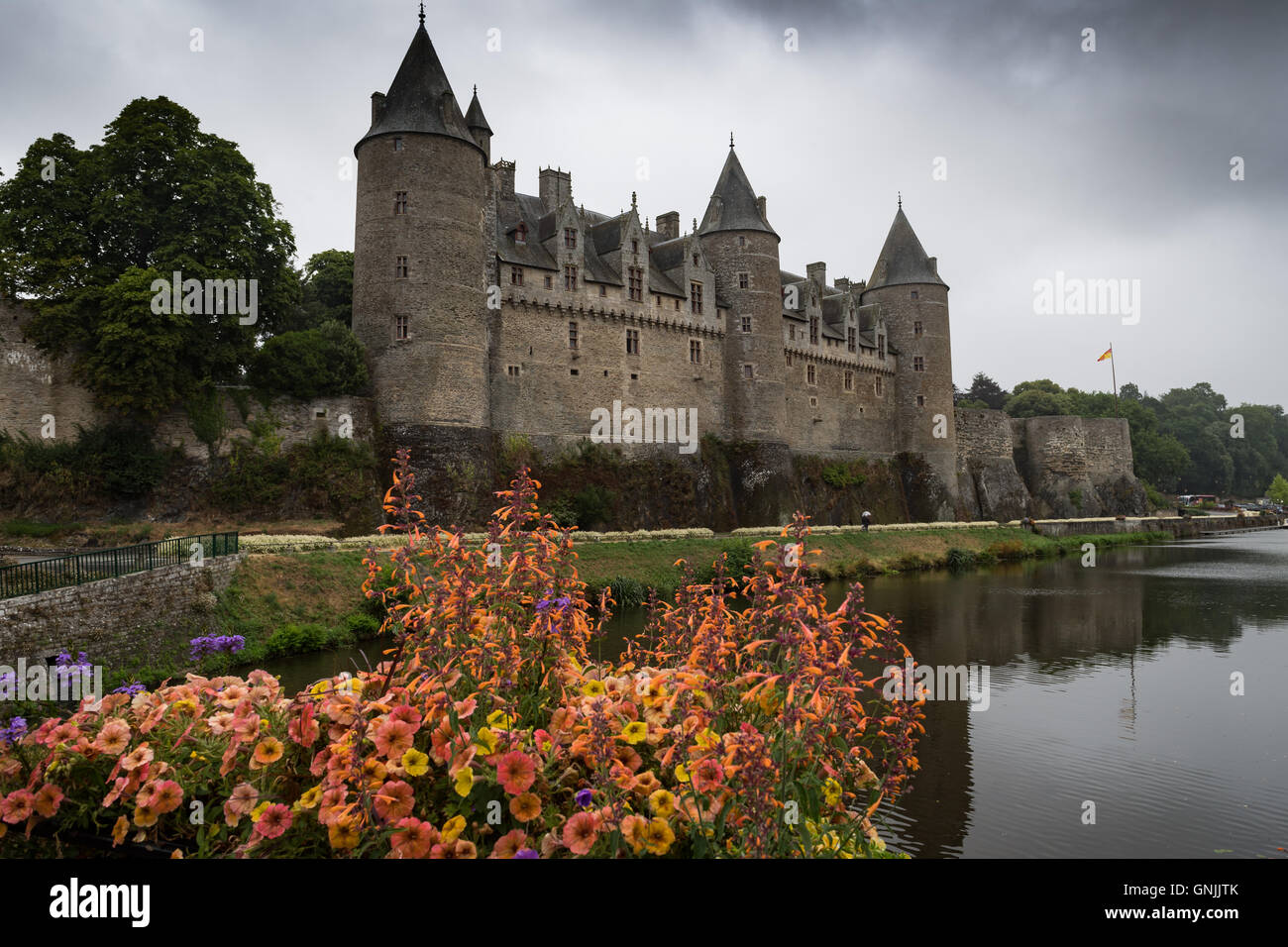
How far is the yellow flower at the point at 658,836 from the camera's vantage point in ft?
11.6

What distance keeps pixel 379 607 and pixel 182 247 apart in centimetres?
1482

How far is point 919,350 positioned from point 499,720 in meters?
55.7

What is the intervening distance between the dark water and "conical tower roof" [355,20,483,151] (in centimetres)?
2136

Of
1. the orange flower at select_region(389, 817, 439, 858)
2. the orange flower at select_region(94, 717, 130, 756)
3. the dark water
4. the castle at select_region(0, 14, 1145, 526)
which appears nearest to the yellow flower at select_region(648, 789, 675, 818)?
the orange flower at select_region(389, 817, 439, 858)

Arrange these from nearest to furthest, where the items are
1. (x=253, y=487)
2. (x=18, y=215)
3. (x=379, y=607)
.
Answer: (x=379, y=607), (x=18, y=215), (x=253, y=487)

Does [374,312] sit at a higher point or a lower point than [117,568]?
higher

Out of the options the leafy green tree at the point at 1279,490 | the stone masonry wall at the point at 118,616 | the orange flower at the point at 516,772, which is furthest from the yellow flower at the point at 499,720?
the leafy green tree at the point at 1279,490

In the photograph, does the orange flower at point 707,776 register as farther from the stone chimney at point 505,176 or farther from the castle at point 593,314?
the stone chimney at point 505,176

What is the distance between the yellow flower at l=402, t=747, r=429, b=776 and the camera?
370cm

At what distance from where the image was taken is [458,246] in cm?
3294

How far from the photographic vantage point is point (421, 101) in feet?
107

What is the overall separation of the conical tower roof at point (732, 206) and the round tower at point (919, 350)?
14.3 m
